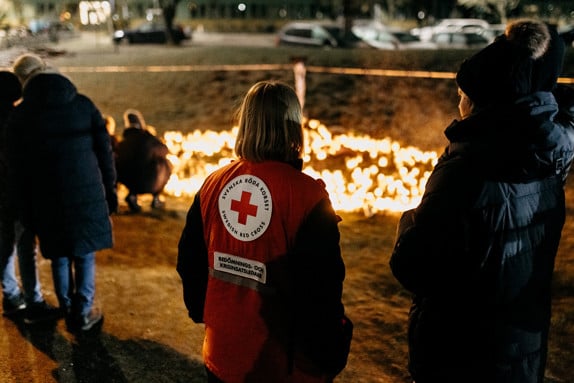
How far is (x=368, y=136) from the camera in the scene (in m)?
11.8

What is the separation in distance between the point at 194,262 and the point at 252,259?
1.09 feet

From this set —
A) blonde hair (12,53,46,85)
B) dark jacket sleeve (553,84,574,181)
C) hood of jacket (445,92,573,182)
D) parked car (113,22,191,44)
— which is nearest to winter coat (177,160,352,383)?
hood of jacket (445,92,573,182)

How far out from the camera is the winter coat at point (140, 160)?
6984 mm

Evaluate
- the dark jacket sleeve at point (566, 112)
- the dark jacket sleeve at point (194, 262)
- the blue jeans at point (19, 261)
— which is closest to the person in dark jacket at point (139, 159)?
the blue jeans at point (19, 261)

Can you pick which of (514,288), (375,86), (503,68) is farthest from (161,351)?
(375,86)

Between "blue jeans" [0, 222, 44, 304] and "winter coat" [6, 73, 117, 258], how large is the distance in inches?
12.0

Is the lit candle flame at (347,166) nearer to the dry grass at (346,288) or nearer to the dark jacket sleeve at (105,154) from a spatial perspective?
the dry grass at (346,288)

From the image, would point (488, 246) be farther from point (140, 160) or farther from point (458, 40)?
point (458, 40)

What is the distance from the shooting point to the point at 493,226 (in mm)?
2104

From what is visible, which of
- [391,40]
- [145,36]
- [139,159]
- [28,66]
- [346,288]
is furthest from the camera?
[145,36]

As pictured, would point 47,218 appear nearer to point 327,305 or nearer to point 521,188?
point 327,305

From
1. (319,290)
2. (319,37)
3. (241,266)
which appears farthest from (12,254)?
(319,37)

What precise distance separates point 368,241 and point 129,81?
12536 mm

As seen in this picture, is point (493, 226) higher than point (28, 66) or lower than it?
lower
